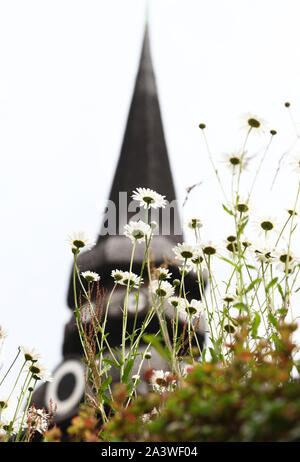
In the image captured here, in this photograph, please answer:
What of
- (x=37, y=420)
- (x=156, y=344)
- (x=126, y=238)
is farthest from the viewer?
(x=126, y=238)

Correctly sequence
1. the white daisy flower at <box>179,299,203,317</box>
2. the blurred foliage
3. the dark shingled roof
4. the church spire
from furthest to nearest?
the church spire
the dark shingled roof
the white daisy flower at <box>179,299,203,317</box>
the blurred foliage

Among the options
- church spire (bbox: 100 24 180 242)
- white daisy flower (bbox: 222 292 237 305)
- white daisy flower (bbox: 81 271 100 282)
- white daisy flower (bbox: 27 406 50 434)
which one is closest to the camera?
white daisy flower (bbox: 27 406 50 434)

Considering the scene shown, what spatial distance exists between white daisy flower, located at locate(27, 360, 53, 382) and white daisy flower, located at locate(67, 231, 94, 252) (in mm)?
624

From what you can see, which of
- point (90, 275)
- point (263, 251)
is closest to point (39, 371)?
point (90, 275)

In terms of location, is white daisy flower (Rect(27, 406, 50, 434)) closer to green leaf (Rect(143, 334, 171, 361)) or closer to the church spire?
green leaf (Rect(143, 334, 171, 361))

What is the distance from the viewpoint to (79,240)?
280 cm

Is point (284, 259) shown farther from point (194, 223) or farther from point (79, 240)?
point (79, 240)

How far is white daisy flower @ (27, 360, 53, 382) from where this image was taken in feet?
8.50

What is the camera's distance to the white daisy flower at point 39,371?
259cm

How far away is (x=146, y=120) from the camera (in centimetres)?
1523

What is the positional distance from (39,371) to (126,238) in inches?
369

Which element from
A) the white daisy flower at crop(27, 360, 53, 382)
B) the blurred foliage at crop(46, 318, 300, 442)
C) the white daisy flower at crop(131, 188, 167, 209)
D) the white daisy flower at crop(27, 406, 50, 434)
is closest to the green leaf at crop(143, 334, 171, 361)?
the blurred foliage at crop(46, 318, 300, 442)

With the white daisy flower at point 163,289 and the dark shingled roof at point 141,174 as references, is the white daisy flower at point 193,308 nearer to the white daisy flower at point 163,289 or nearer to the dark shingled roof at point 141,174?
the white daisy flower at point 163,289
